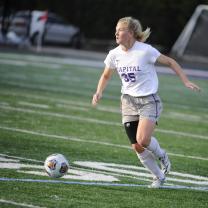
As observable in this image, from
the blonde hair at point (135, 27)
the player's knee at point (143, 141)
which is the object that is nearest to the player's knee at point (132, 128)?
the player's knee at point (143, 141)

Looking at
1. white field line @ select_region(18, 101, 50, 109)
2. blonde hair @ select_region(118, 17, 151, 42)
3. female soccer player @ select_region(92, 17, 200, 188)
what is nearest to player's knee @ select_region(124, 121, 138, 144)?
female soccer player @ select_region(92, 17, 200, 188)

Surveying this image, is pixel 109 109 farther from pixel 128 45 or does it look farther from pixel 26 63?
pixel 26 63

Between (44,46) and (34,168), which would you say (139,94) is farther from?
(44,46)

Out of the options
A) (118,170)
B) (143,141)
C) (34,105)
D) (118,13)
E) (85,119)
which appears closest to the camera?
(143,141)

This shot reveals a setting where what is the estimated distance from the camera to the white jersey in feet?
31.1

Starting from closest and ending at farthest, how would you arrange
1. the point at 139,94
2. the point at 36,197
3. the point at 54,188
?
the point at 36,197, the point at 54,188, the point at 139,94

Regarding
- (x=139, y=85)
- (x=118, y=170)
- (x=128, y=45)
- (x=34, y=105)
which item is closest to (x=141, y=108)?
(x=139, y=85)

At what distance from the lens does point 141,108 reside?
31.0 feet

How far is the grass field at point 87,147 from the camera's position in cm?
858

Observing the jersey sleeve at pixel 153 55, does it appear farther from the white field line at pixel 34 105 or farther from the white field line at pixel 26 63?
the white field line at pixel 26 63

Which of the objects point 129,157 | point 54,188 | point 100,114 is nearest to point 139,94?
point 54,188

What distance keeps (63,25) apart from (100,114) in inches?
1026

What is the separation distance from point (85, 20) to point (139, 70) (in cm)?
3438

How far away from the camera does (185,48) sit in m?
25.4
